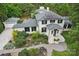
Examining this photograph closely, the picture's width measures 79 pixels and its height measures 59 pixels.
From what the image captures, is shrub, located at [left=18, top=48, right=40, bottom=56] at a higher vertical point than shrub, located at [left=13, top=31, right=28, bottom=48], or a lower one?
lower

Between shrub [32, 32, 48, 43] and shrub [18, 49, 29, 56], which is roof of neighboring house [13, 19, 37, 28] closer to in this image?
shrub [32, 32, 48, 43]

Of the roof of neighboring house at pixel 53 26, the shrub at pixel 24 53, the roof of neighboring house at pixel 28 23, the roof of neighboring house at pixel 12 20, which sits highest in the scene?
the roof of neighboring house at pixel 12 20

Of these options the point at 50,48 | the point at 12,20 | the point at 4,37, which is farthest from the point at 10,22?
the point at 50,48

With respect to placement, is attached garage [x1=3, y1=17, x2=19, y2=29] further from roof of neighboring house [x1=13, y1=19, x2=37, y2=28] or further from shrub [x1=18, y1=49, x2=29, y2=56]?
shrub [x1=18, y1=49, x2=29, y2=56]

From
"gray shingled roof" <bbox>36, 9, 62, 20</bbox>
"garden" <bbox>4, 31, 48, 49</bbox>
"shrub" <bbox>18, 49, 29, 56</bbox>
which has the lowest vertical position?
"shrub" <bbox>18, 49, 29, 56</bbox>

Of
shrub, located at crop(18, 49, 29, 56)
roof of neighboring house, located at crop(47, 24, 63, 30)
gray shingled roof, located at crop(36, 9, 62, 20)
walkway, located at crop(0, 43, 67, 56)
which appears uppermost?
gray shingled roof, located at crop(36, 9, 62, 20)

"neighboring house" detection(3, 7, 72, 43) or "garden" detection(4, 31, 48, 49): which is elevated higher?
"neighboring house" detection(3, 7, 72, 43)

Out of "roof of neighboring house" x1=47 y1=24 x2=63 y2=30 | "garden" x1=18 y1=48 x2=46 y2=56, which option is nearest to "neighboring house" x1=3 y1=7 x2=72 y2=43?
"roof of neighboring house" x1=47 y1=24 x2=63 y2=30

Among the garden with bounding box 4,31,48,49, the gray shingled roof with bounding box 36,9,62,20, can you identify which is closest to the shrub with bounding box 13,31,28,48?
the garden with bounding box 4,31,48,49

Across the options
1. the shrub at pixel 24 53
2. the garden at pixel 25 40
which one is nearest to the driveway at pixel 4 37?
the garden at pixel 25 40

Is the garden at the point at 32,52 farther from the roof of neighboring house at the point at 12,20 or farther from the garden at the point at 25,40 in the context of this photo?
the roof of neighboring house at the point at 12,20
